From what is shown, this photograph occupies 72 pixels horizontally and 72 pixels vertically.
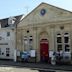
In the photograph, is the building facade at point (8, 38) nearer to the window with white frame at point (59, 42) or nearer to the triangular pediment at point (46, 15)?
the triangular pediment at point (46, 15)

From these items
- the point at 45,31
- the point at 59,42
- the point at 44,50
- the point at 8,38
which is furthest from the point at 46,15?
the point at 8,38

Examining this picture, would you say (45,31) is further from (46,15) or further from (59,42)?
(59,42)

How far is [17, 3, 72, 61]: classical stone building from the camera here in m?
28.9

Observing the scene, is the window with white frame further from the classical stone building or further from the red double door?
the red double door

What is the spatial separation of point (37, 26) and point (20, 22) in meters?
3.94

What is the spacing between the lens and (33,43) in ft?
106

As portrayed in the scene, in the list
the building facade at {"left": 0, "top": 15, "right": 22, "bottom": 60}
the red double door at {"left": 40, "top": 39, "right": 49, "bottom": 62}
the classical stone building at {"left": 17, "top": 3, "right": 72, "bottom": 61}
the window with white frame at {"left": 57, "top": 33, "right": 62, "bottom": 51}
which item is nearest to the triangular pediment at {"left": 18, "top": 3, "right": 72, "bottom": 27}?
the classical stone building at {"left": 17, "top": 3, "right": 72, "bottom": 61}

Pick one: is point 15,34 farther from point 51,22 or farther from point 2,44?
point 51,22

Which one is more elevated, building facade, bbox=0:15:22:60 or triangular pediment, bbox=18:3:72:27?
triangular pediment, bbox=18:3:72:27

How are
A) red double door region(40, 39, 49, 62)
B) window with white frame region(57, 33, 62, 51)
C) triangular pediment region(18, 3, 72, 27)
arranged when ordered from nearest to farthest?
triangular pediment region(18, 3, 72, 27), window with white frame region(57, 33, 62, 51), red double door region(40, 39, 49, 62)

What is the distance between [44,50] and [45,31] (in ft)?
9.27

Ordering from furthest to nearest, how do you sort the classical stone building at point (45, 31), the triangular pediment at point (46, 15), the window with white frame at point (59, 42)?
the window with white frame at point (59, 42)
the triangular pediment at point (46, 15)
the classical stone building at point (45, 31)

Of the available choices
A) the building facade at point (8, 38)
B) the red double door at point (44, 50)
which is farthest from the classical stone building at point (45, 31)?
the building facade at point (8, 38)

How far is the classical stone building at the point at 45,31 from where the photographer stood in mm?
28906
